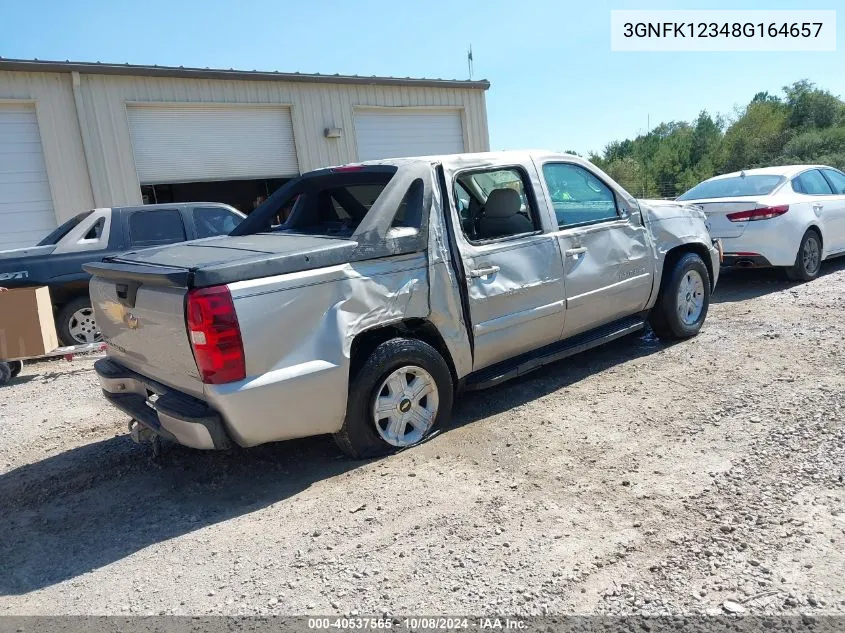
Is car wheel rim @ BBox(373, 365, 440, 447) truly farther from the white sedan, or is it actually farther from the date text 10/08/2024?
the white sedan

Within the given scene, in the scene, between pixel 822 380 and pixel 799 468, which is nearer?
pixel 799 468

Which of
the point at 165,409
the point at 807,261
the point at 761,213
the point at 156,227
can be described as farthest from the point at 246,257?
the point at 807,261

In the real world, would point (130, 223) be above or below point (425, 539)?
above

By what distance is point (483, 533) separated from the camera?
10.4 ft

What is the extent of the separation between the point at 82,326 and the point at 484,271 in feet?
18.7

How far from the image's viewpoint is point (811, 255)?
28.3ft

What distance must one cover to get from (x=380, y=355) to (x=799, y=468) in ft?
7.76

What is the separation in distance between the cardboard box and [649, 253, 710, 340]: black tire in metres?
6.01

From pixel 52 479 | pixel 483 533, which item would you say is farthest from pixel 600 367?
pixel 52 479

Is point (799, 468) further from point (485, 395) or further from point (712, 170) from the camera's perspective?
point (712, 170)

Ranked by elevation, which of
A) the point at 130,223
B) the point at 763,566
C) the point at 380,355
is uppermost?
the point at 130,223

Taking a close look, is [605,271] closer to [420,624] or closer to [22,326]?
[420,624]

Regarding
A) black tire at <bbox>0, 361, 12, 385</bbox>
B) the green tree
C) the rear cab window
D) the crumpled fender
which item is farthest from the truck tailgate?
the green tree

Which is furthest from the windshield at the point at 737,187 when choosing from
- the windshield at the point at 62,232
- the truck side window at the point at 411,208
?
the windshield at the point at 62,232
